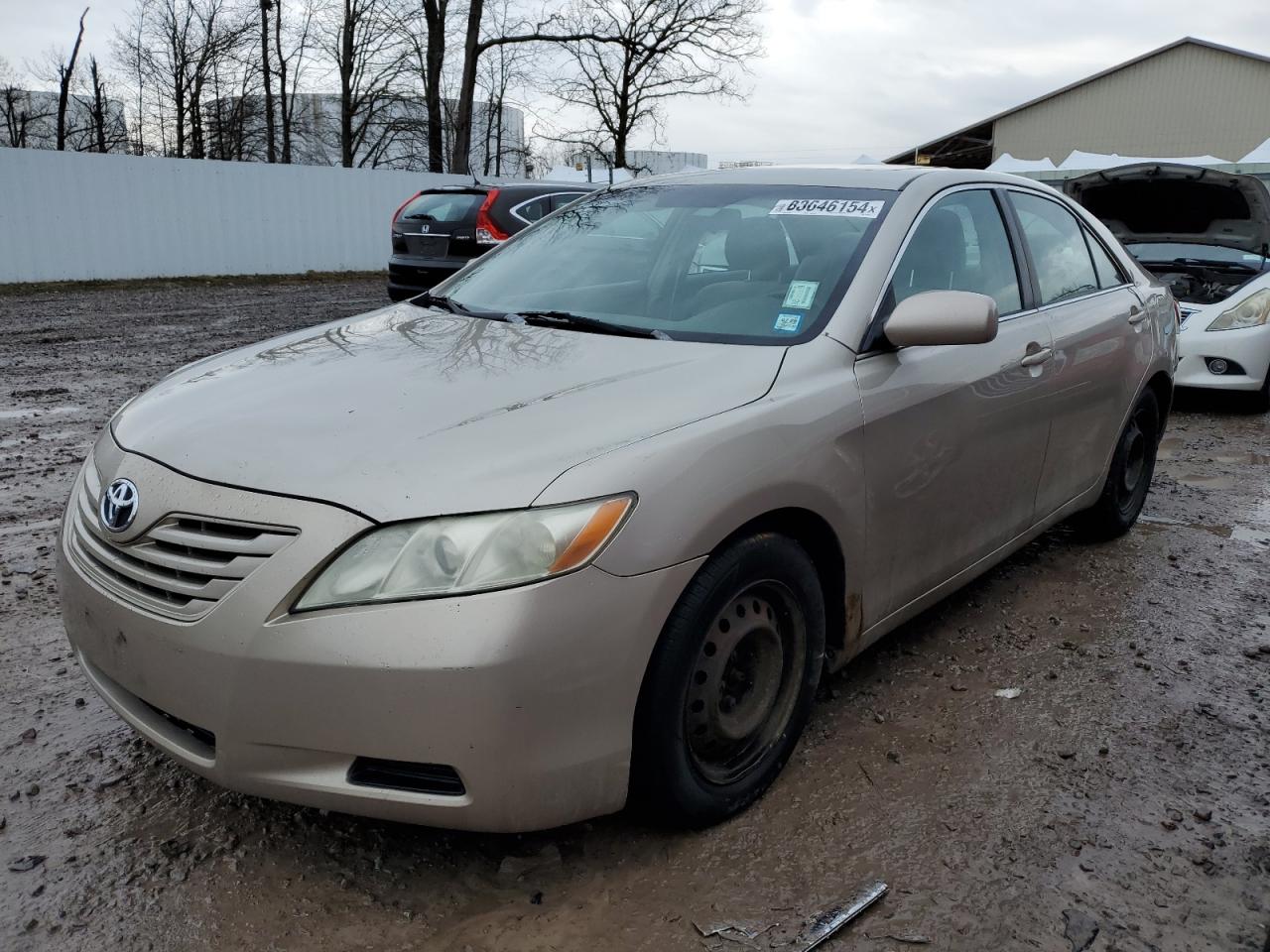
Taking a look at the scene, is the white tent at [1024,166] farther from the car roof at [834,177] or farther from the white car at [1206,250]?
the car roof at [834,177]

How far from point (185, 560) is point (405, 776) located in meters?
0.62

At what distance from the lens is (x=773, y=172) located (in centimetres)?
363

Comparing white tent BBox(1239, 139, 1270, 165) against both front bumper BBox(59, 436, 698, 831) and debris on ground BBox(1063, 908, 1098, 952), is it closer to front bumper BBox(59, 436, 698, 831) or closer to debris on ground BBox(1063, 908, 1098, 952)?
debris on ground BBox(1063, 908, 1098, 952)

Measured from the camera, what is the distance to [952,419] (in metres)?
3.10

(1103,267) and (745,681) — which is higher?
(1103,267)

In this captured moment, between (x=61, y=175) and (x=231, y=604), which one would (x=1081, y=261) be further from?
(x=61, y=175)

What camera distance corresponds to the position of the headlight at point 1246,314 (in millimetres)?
7672

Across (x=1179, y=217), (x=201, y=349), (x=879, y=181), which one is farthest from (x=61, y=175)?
(x=879, y=181)

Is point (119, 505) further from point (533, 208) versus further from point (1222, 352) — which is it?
point (533, 208)

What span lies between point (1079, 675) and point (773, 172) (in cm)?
198

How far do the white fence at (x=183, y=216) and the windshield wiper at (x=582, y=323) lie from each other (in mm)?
15774

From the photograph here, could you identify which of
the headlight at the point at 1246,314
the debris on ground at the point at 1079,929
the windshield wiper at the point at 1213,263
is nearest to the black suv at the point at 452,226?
the windshield wiper at the point at 1213,263

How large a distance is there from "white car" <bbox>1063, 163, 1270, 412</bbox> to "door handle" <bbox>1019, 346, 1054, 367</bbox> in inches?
167

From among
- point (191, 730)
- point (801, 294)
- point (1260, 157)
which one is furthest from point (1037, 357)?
point (1260, 157)
